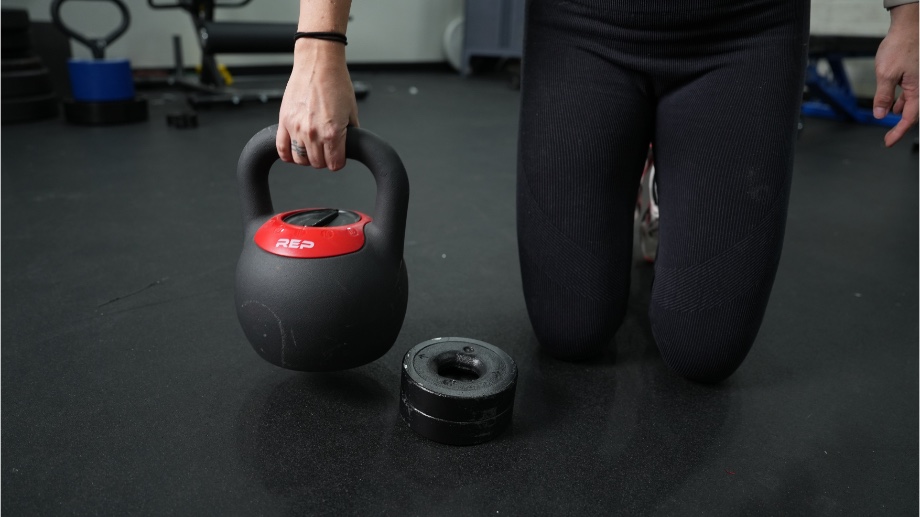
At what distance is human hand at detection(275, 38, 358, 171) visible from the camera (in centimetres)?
82

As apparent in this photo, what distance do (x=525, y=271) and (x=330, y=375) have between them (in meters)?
0.38

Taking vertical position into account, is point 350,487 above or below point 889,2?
below

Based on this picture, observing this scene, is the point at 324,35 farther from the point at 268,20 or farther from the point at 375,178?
the point at 268,20

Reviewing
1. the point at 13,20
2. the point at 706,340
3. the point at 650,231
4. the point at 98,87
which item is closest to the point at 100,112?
the point at 98,87

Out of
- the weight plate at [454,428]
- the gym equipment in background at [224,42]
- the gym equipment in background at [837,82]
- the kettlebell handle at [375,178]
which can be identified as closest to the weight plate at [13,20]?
the gym equipment in background at [224,42]

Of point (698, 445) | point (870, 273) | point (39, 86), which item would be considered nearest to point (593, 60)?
point (698, 445)

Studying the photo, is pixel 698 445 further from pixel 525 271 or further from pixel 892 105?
pixel 892 105

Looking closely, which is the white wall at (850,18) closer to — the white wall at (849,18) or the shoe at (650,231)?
the white wall at (849,18)

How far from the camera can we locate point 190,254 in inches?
61.6

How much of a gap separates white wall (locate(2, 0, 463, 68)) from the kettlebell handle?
11.9ft

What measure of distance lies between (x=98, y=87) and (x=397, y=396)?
2700 mm

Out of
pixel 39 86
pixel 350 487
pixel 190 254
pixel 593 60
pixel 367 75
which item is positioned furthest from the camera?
pixel 367 75

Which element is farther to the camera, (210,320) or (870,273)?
(870,273)

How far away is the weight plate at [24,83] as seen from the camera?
2.92 m
